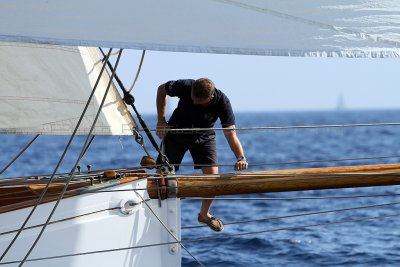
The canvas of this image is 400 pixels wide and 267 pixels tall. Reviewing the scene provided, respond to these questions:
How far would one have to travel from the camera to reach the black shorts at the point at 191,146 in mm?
7898

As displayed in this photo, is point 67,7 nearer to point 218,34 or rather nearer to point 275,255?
point 218,34

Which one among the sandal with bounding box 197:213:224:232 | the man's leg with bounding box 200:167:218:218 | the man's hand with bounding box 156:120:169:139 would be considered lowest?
the sandal with bounding box 197:213:224:232

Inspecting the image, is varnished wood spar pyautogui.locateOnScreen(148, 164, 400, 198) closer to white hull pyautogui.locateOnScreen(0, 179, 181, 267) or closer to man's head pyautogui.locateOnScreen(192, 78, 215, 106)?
white hull pyautogui.locateOnScreen(0, 179, 181, 267)

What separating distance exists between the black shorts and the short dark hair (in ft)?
1.58

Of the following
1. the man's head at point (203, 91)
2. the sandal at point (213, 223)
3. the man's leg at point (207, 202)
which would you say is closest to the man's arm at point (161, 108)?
the man's head at point (203, 91)

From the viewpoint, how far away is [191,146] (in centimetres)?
794

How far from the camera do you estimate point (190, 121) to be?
25.4 ft

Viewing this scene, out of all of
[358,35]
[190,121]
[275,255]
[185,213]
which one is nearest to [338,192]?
[185,213]

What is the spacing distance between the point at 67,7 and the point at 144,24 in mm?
448

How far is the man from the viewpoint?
7.51 meters

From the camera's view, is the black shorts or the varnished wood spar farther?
the black shorts

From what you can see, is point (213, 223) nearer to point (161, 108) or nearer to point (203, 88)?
point (161, 108)

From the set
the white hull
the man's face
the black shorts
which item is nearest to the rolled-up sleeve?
the man's face

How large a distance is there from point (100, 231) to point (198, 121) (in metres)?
1.20
